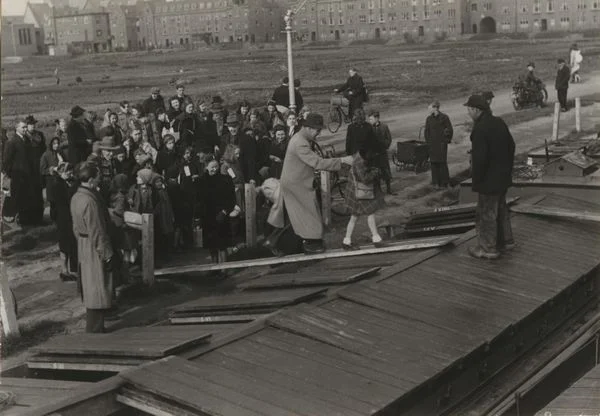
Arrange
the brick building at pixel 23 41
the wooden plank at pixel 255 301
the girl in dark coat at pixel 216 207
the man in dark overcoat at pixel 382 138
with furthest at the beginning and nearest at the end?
the brick building at pixel 23 41
the man in dark overcoat at pixel 382 138
the girl in dark coat at pixel 216 207
the wooden plank at pixel 255 301

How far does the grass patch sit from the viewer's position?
396 inches

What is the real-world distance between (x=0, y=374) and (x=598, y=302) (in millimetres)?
7512

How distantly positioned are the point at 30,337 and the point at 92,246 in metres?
1.78

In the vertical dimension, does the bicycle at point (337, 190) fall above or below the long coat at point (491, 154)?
below

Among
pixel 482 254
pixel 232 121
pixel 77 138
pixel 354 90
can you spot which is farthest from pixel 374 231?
pixel 354 90

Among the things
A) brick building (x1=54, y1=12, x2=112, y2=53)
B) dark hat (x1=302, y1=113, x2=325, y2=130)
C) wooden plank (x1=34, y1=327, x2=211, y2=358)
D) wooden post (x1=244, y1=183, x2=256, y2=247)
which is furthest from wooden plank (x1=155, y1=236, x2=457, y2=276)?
brick building (x1=54, y1=12, x2=112, y2=53)

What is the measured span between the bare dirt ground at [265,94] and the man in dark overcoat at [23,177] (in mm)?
1193

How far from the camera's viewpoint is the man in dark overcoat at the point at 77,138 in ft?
52.7

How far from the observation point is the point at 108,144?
14352 millimetres

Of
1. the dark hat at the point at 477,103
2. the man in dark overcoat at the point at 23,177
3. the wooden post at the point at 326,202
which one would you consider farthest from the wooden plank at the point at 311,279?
the man in dark overcoat at the point at 23,177

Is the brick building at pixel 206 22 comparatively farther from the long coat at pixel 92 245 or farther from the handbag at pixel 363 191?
the long coat at pixel 92 245

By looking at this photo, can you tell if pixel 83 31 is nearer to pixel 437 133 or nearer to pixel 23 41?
pixel 23 41

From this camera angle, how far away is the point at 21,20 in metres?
98.4

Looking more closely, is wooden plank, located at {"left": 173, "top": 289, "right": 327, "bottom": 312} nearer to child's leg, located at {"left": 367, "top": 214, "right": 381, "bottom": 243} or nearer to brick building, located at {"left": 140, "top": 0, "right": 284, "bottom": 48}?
child's leg, located at {"left": 367, "top": 214, "right": 381, "bottom": 243}
